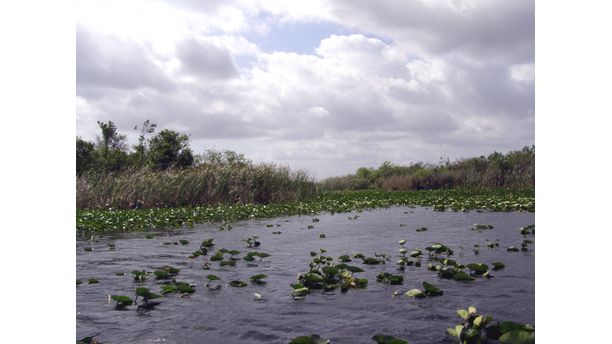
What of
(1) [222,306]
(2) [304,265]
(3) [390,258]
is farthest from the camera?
(3) [390,258]

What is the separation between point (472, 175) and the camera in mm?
32188

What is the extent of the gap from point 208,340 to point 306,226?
8.89 m

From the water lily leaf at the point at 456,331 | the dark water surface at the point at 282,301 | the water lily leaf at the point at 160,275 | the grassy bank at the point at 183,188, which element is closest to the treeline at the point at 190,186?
the grassy bank at the point at 183,188

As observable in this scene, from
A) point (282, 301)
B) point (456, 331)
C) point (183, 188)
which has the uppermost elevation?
point (183, 188)

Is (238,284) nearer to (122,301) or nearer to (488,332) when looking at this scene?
(122,301)

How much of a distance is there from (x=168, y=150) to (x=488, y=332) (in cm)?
2774

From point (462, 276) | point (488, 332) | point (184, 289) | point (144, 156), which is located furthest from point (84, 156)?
point (488, 332)

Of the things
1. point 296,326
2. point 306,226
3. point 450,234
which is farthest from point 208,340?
point 306,226

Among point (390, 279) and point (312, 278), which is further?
point (390, 279)

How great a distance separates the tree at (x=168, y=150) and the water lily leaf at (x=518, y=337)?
27312 mm

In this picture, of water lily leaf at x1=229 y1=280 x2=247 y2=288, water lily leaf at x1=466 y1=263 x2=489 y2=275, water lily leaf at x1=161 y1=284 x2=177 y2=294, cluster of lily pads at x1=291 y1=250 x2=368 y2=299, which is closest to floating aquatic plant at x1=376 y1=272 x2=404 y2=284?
cluster of lily pads at x1=291 y1=250 x2=368 y2=299
